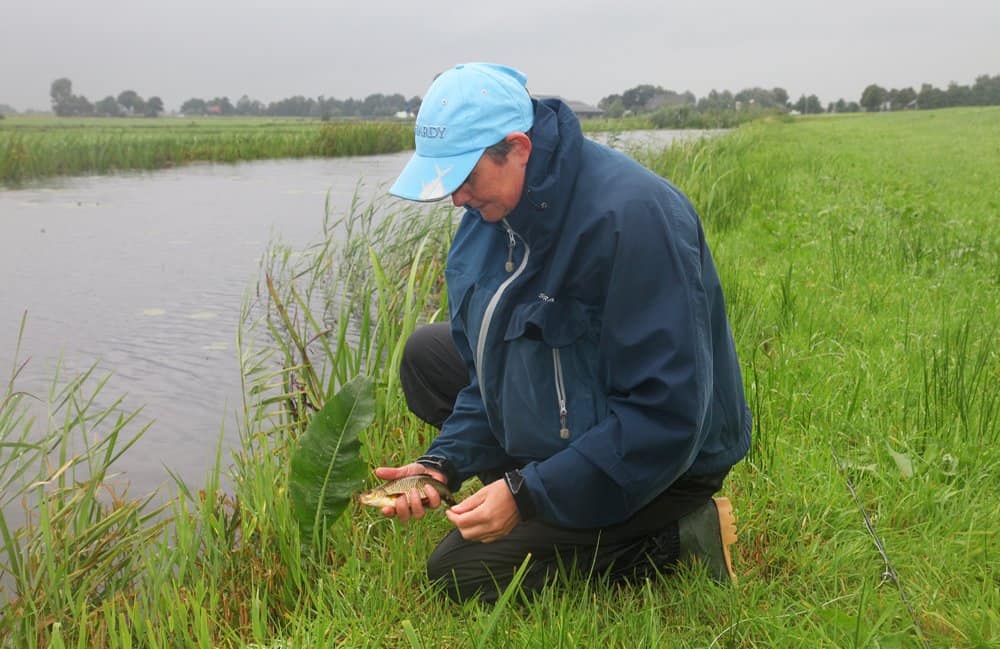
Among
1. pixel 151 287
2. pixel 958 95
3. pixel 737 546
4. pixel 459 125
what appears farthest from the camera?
pixel 958 95

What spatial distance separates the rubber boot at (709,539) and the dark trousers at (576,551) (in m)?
0.03

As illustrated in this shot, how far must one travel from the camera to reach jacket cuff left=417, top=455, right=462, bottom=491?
2252 millimetres

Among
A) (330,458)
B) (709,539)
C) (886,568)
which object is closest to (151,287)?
(330,458)

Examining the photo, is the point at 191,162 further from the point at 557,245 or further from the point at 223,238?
the point at 557,245

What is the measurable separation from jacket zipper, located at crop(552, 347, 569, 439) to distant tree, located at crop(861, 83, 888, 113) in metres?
99.2

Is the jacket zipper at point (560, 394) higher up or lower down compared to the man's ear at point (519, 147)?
lower down

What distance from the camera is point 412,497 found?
6.97 ft

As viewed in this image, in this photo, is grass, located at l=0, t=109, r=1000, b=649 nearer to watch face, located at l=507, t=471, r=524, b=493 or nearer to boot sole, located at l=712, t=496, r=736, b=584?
boot sole, located at l=712, t=496, r=736, b=584

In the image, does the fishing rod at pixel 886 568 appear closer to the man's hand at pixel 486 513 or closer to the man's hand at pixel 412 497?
the man's hand at pixel 486 513

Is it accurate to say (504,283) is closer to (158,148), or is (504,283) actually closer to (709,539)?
(709,539)

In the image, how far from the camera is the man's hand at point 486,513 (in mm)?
1833

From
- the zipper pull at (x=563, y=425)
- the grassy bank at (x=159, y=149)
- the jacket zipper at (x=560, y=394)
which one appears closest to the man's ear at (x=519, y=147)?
the jacket zipper at (x=560, y=394)

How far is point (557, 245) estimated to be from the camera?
6.10 ft

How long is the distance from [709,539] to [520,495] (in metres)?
0.51
